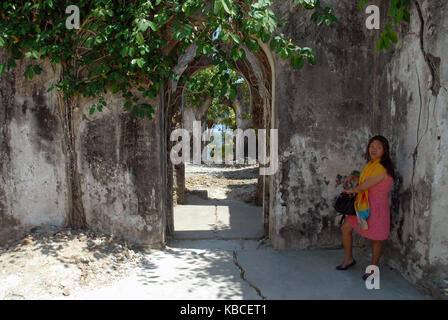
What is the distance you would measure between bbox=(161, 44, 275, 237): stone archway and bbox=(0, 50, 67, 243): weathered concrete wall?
1.25 meters

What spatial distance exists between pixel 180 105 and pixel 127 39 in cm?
369

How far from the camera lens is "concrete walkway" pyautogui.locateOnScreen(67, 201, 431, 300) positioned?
3086 mm

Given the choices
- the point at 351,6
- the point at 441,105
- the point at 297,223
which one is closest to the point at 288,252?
the point at 297,223

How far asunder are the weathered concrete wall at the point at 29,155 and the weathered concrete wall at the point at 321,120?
2594 mm

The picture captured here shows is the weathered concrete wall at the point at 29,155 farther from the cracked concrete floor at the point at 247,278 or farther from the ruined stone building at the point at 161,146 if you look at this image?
the cracked concrete floor at the point at 247,278

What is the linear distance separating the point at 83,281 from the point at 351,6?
4.06 meters

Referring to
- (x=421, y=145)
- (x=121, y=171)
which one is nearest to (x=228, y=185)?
(x=121, y=171)

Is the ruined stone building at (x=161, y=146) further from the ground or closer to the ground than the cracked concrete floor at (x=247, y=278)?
further from the ground

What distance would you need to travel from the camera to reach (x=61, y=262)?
3494 mm

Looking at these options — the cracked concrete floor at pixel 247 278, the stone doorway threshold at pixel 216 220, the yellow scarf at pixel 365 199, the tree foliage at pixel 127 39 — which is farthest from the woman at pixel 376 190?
the stone doorway threshold at pixel 216 220

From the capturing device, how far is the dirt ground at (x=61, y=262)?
10.3 ft

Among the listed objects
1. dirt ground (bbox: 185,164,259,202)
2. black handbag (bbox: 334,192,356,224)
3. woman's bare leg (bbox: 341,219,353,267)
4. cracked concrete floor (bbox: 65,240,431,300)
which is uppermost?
black handbag (bbox: 334,192,356,224)

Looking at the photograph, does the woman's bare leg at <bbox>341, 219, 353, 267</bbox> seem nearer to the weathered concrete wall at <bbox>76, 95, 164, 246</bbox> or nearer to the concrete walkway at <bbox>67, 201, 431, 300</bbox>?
the concrete walkway at <bbox>67, 201, 431, 300</bbox>

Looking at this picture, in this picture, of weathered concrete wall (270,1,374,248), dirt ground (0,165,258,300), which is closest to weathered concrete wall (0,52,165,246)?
dirt ground (0,165,258,300)
